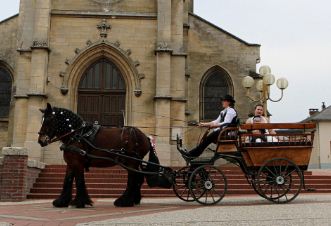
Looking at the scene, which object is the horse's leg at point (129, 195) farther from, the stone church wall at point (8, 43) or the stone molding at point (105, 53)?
the stone church wall at point (8, 43)

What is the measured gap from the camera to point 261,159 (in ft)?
30.6

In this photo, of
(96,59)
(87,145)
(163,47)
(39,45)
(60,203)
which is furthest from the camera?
(96,59)

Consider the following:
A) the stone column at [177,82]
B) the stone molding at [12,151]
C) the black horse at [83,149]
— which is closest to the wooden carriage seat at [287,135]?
the black horse at [83,149]

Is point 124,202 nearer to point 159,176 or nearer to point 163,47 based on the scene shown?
point 159,176

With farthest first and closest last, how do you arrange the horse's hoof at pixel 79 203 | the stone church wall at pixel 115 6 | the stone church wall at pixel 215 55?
1. the stone church wall at pixel 215 55
2. the stone church wall at pixel 115 6
3. the horse's hoof at pixel 79 203

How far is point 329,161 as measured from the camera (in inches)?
1581

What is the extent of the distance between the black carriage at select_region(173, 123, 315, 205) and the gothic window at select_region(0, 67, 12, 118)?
16874mm

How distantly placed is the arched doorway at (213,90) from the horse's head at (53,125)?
627 inches

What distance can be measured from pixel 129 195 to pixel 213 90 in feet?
54.5

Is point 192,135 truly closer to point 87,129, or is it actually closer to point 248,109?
point 248,109

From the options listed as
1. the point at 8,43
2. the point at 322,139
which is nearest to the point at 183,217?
the point at 8,43

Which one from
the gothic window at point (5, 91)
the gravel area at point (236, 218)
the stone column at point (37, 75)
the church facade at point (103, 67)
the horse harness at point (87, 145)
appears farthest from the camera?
the gothic window at point (5, 91)

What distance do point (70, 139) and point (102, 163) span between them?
0.82 meters

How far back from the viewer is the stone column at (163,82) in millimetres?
20156
